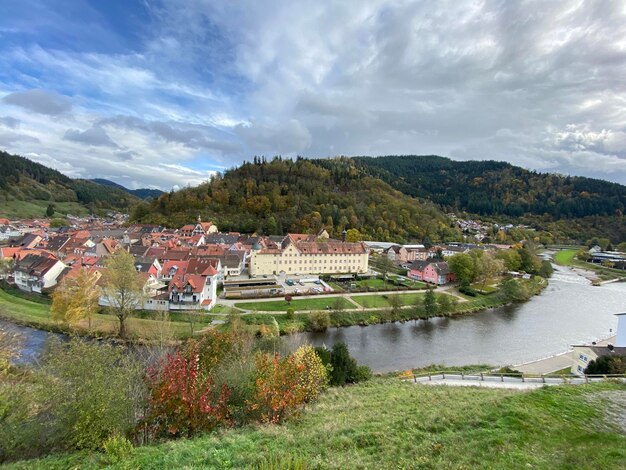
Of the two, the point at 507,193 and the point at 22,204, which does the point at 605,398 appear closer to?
the point at 22,204

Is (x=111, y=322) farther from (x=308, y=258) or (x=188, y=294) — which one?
(x=308, y=258)

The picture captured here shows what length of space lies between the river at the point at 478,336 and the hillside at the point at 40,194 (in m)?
107

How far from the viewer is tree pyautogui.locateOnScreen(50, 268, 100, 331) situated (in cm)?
2462

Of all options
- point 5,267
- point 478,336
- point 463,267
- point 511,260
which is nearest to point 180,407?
point 478,336

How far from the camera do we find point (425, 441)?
24.9 ft

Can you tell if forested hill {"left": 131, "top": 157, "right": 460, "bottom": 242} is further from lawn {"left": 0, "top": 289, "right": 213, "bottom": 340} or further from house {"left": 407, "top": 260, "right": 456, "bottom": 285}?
lawn {"left": 0, "top": 289, "right": 213, "bottom": 340}

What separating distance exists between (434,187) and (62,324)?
164 m

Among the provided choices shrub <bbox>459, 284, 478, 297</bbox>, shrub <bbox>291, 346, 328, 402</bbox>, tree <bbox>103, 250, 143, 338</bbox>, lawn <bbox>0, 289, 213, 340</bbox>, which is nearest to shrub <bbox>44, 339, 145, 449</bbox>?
shrub <bbox>291, 346, 328, 402</bbox>

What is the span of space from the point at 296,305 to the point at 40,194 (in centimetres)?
13353

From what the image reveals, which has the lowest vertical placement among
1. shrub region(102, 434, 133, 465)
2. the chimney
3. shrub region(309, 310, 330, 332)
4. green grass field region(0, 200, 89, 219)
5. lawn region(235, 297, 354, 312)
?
shrub region(309, 310, 330, 332)

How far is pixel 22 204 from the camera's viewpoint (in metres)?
107

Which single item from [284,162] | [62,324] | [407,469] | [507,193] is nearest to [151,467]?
[407,469]

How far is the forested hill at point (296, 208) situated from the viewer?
257 feet

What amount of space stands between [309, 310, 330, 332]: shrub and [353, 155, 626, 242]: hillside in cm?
11781
